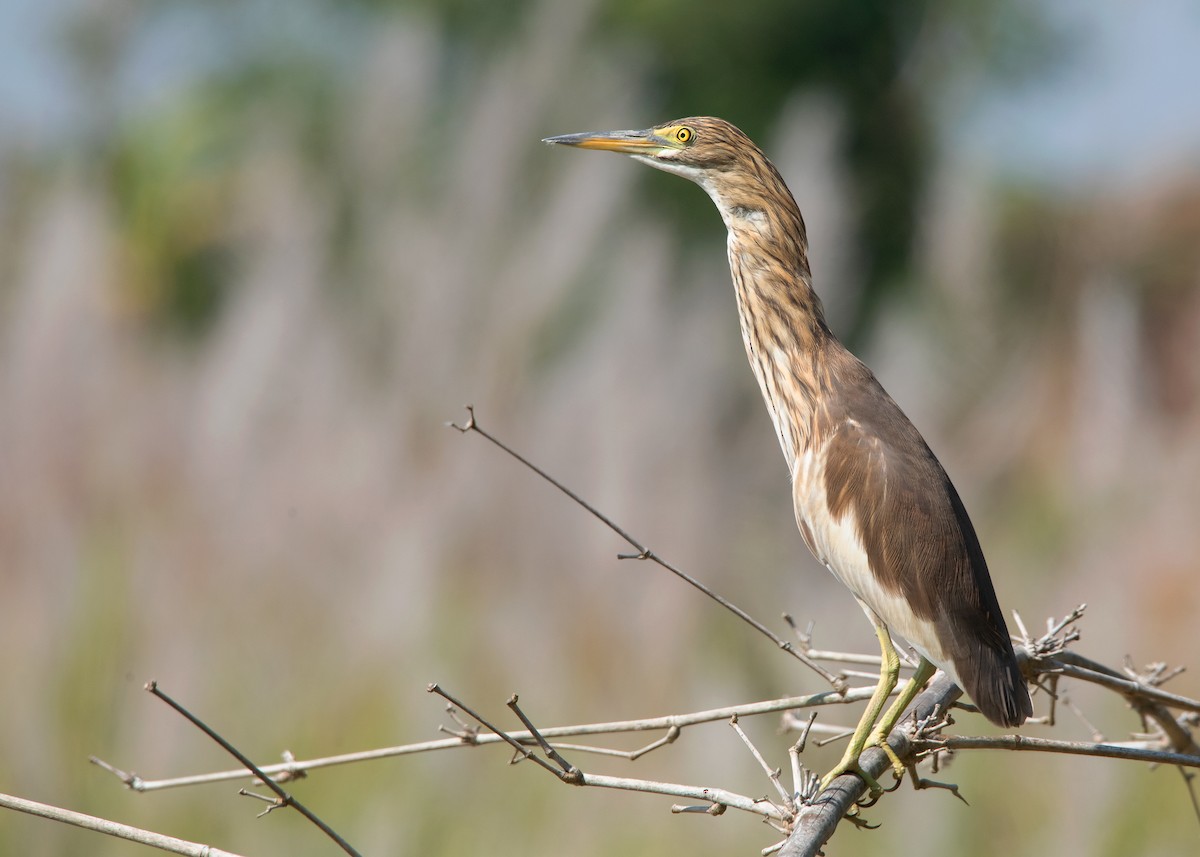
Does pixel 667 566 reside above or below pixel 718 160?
below

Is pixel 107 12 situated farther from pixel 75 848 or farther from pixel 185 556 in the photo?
pixel 75 848

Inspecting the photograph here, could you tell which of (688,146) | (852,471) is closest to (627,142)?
(688,146)

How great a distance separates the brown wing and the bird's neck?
0.07 m

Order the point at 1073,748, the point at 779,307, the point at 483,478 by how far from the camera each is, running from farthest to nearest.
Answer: the point at 483,478, the point at 779,307, the point at 1073,748

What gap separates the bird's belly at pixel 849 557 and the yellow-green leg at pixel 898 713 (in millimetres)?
63

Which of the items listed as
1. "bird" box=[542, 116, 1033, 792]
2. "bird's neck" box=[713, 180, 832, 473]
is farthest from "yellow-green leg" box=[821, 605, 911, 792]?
"bird's neck" box=[713, 180, 832, 473]

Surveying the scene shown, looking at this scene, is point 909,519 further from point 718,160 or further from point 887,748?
point 718,160

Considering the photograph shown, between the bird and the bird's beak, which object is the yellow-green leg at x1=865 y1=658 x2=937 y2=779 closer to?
the bird

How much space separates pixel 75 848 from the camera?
269cm

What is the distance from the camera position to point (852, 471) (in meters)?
1.81

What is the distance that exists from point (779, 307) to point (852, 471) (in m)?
0.33

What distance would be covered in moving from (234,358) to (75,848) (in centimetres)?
138

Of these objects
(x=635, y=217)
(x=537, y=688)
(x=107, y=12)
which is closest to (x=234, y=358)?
(x=537, y=688)

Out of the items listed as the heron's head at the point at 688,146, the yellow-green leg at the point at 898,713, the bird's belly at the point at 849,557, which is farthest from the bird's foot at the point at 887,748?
the heron's head at the point at 688,146
